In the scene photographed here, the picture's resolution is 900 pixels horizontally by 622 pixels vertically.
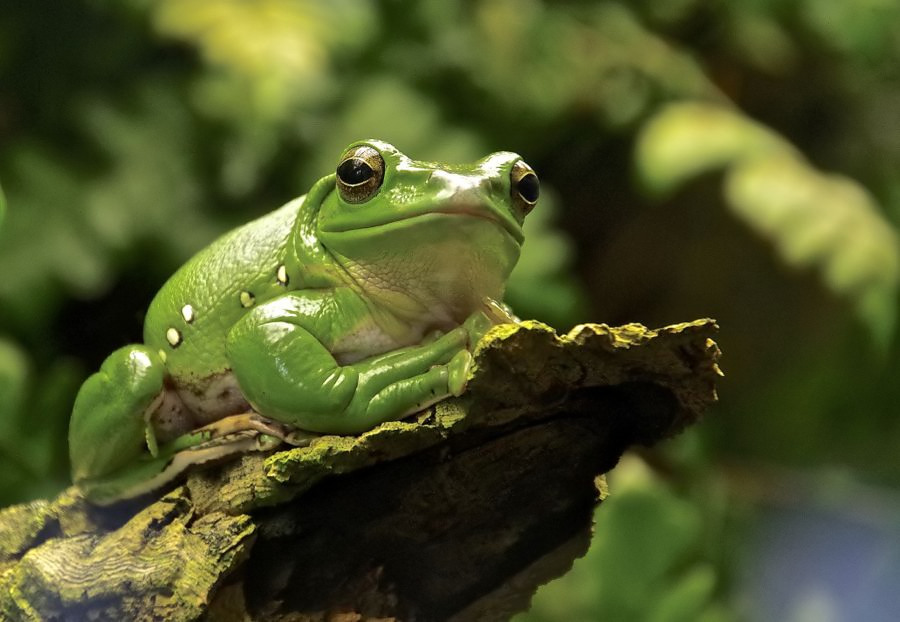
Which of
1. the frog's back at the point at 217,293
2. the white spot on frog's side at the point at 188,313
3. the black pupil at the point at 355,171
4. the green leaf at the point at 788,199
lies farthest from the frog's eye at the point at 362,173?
the green leaf at the point at 788,199

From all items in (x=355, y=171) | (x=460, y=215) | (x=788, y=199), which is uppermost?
(x=788, y=199)

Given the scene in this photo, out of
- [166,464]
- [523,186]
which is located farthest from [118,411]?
[523,186]

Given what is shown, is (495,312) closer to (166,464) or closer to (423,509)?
(423,509)

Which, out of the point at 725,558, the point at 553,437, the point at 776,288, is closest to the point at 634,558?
the point at 725,558

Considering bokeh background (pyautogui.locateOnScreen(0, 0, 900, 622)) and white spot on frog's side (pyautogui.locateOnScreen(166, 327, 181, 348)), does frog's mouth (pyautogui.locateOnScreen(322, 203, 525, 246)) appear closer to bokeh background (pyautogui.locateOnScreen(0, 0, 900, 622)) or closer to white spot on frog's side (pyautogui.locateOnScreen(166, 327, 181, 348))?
white spot on frog's side (pyautogui.locateOnScreen(166, 327, 181, 348))

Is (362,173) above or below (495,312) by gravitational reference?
above

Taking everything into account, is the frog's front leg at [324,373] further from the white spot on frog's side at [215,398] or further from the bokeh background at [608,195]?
the bokeh background at [608,195]

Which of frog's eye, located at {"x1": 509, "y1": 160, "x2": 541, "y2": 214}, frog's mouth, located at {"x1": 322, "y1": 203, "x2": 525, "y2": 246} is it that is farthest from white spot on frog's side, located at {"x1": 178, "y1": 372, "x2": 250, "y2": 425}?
frog's eye, located at {"x1": 509, "y1": 160, "x2": 541, "y2": 214}
